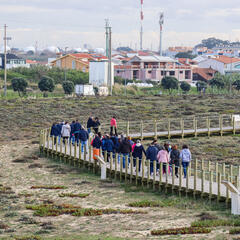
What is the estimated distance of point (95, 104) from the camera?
75.4m

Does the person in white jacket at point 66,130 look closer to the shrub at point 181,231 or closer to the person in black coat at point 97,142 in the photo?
the person in black coat at point 97,142

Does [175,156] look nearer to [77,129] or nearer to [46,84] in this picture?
[77,129]

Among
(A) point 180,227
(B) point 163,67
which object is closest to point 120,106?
(A) point 180,227

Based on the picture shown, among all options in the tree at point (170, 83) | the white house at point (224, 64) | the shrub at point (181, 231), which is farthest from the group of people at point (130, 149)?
the white house at point (224, 64)

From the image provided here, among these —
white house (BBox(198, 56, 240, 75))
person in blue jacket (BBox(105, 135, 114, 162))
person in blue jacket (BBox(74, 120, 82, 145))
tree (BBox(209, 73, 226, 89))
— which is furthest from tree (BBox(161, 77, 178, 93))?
person in blue jacket (BBox(105, 135, 114, 162))

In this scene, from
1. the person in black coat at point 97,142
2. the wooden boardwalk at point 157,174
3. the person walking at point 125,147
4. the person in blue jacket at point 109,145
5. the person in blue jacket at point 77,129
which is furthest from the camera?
the person in blue jacket at point 77,129

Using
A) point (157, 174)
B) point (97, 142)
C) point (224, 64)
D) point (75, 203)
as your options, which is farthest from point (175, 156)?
point (224, 64)

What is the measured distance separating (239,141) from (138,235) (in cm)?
2541

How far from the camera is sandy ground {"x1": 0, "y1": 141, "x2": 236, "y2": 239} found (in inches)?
818

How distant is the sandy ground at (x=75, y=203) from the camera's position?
20781mm

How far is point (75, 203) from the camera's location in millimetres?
25594

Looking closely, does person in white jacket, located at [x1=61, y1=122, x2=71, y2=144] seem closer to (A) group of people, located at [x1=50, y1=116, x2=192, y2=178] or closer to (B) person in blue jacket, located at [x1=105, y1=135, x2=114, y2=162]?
(A) group of people, located at [x1=50, y1=116, x2=192, y2=178]

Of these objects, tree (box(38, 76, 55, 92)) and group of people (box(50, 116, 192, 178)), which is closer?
group of people (box(50, 116, 192, 178))

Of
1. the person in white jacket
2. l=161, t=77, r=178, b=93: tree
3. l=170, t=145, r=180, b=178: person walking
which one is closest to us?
l=170, t=145, r=180, b=178: person walking
